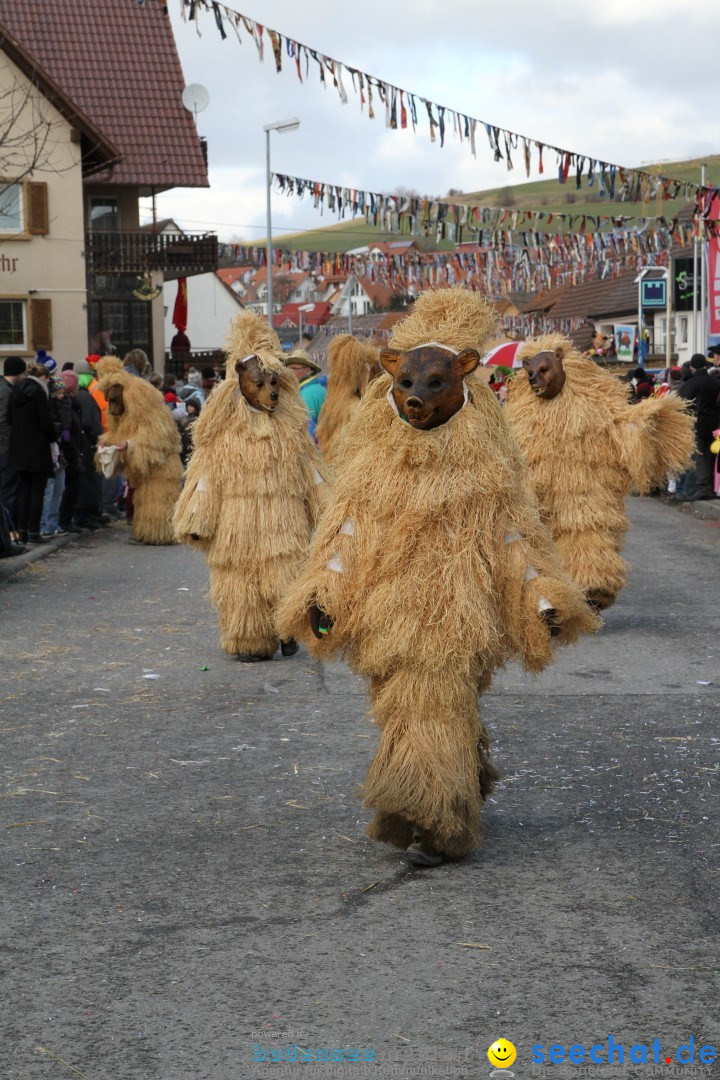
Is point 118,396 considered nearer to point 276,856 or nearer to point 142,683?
point 142,683

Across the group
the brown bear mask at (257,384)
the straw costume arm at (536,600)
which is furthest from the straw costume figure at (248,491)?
the straw costume arm at (536,600)

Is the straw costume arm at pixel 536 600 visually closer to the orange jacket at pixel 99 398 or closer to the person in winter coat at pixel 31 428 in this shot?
the person in winter coat at pixel 31 428

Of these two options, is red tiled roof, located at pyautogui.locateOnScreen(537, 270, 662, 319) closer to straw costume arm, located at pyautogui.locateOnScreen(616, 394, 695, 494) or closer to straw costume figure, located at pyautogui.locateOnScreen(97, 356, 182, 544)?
straw costume figure, located at pyautogui.locateOnScreen(97, 356, 182, 544)

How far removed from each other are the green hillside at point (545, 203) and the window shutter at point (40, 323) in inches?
1078

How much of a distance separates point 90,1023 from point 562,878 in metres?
1.85

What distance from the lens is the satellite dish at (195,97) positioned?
34375mm

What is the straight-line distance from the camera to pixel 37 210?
30812mm

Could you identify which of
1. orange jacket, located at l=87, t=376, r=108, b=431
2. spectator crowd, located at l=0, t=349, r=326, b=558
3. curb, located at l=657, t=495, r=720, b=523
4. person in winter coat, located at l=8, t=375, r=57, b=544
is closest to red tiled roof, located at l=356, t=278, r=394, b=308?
curb, located at l=657, t=495, r=720, b=523

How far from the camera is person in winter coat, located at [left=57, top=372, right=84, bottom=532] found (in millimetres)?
16391

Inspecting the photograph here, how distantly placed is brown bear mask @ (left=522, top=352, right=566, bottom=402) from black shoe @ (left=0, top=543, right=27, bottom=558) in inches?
240

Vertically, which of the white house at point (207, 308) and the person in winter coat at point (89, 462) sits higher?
the white house at point (207, 308)

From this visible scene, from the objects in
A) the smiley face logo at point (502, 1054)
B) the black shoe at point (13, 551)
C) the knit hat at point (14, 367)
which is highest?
the knit hat at point (14, 367)

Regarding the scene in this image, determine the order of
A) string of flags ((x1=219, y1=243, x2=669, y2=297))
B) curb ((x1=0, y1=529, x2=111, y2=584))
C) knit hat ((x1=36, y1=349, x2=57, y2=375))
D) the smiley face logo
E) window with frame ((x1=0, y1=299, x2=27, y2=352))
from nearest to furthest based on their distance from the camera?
the smiley face logo
curb ((x1=0, y1=529, x2=111, y2=584))
knit hat ((x1=36, y1=349, x2=57, y2=375))
string of flags ((x1=219, y1=243, x2=669, y2=297))
window with frame ((x1=0, y1=299, x2=27, y2=352))

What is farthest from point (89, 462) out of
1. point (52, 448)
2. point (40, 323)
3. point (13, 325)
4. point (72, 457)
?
point (13, 325)
